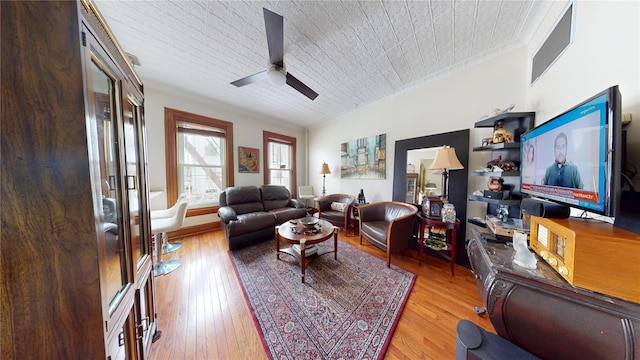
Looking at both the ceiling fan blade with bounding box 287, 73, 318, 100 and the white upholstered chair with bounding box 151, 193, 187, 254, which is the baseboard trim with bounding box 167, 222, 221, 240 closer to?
the white upholstered chair with bounding box 151, 193, 187, 254

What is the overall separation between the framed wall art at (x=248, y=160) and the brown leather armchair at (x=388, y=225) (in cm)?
254

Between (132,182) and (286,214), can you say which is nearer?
(132,182)


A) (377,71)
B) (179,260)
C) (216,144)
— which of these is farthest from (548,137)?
(216,144)

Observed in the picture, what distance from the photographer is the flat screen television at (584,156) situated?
683 millimetres

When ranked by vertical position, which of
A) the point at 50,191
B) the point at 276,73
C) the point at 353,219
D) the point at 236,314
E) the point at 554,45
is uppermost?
the point at 276,73

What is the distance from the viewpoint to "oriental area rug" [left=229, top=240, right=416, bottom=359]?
120 centimetres

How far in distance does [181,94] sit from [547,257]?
4.48 metres

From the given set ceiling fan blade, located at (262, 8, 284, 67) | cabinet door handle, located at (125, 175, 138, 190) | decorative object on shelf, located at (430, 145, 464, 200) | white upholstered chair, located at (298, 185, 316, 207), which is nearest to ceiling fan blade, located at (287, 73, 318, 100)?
ceiling fan blade, located at (262, 8, 284, 67)

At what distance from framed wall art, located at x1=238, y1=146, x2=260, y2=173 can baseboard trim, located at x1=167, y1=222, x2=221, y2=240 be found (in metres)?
1.23

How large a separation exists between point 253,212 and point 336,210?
5.17 ft

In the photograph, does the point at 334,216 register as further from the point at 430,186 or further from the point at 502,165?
the point at 502,165

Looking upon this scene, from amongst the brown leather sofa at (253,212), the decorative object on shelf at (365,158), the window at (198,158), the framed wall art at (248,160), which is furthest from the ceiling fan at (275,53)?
the brown leather sofa at (253,212)

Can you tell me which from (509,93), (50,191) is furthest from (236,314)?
(509,93)

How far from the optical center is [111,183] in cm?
82
